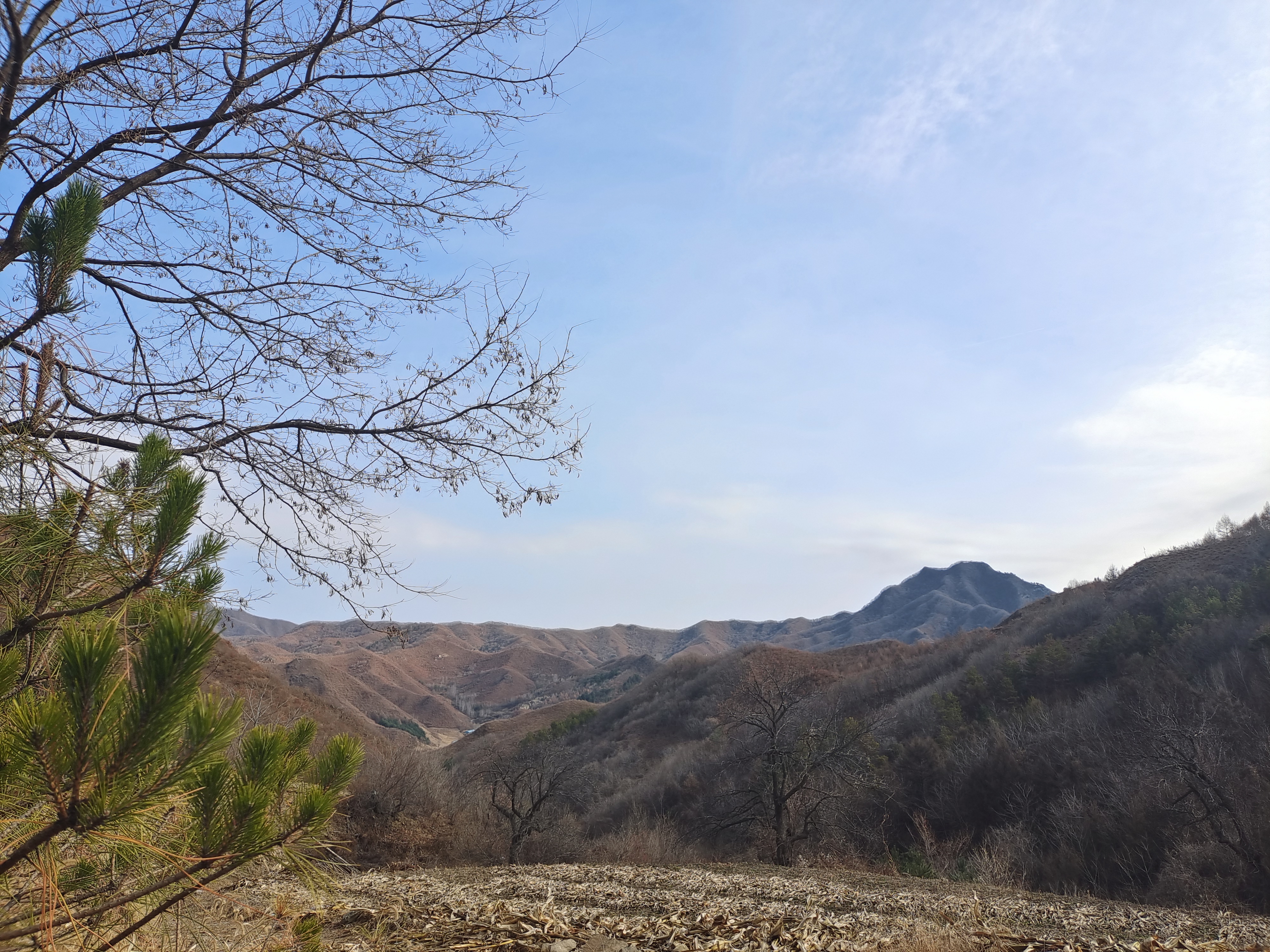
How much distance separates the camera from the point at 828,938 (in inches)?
161

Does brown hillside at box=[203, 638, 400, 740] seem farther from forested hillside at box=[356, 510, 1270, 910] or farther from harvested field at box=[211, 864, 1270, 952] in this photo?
harvested field at box=[211, 864, 1270, 952]

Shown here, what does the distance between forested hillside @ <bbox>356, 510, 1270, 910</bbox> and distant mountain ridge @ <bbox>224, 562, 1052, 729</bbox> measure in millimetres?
21947

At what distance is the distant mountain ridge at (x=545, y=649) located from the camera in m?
69.5

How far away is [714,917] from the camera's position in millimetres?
4570

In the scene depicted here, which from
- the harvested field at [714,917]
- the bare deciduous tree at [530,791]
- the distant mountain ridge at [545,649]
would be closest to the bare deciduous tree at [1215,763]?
the harvested field at [714,917]

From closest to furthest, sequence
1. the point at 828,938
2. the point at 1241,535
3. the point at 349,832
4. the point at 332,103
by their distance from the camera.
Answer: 1. the point at 828,938
2. the point at 332,103
3. the point at 349,832
4. the point at 1241,535

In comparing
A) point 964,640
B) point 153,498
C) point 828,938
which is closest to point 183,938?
point 153,498

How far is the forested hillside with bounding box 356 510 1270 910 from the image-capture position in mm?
12688

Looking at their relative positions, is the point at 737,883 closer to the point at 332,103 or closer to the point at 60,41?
the point at 332,103

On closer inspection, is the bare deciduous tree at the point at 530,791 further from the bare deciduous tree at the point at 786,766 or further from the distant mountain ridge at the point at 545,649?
the distant mountain ridge at the point at 545,649

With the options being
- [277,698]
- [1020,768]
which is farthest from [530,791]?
[1020,768]

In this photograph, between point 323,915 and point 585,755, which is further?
point 585,755

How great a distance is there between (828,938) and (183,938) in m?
3.27

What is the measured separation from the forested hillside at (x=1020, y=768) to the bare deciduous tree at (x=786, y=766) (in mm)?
90
